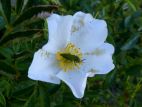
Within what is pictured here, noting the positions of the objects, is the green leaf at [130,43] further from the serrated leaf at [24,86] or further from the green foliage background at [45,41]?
the serrated leaf at [24,86]

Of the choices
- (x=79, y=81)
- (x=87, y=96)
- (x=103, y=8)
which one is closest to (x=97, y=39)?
(x=79, y=81)

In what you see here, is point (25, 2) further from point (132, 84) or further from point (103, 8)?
point (132, 84)

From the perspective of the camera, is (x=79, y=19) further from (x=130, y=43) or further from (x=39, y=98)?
(x=130, y=43)

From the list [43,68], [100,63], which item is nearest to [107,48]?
[100,63]

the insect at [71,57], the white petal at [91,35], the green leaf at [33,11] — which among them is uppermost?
the green leaf at [33,11]

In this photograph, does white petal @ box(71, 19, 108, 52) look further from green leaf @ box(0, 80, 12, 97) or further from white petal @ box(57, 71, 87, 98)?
green leaf @ box(0, 80, 12, 97)

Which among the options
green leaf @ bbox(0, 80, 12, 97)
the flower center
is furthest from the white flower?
green leaf @ bbox(0, 80, 12, 97)

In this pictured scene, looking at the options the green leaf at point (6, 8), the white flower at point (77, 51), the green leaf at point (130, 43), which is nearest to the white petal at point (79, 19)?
the white flower at point (77, 51)

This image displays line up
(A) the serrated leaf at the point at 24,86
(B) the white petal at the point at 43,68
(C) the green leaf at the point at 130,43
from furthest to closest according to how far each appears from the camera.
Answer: (C) the green leaf at the point at 130,43 < (A) the serrated leaf at the point at 24,86 < (B) the white petal at the point at 43,68
